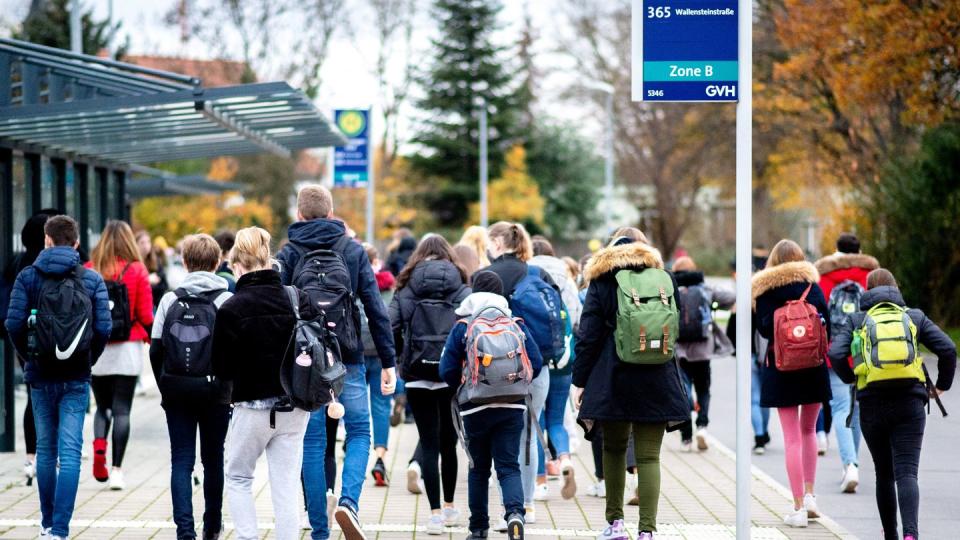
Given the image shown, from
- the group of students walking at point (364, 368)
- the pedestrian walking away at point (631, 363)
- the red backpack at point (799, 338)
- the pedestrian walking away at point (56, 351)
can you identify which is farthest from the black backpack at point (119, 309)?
the red backpack at point (799, 338)

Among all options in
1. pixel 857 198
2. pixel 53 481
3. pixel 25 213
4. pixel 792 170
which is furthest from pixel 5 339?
pixel 792 170

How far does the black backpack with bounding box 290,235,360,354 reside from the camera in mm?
7020

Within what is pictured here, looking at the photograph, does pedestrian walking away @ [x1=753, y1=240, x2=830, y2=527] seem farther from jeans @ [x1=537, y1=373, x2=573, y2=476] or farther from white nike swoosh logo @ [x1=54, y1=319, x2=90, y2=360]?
white nike swoosh logo @ [x1=54, y1=319, x2=90, y2=360]

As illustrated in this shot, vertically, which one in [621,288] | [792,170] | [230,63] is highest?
[230,63]

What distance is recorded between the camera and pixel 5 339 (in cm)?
1065

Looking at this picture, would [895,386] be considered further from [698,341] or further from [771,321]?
[698,341]

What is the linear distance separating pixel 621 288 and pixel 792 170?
94.7 ft

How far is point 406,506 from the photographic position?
8914 millimetres

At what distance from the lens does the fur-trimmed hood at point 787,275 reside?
8711mm

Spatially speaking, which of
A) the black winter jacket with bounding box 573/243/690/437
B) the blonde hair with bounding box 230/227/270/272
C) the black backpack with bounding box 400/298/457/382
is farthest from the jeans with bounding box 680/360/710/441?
the blonde hair with bounding box 230/227/270/272

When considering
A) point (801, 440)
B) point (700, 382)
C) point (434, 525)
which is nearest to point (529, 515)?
point (434, 525)

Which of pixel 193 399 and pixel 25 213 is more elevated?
pixel 25 213

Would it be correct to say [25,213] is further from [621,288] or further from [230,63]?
[230,63]

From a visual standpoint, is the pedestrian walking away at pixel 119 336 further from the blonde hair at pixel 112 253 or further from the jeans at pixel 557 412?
the jeans at pixel 557 412
